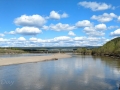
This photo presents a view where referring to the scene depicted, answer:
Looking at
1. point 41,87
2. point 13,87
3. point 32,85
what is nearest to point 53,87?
point 41,87

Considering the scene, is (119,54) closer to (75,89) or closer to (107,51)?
(107,51)

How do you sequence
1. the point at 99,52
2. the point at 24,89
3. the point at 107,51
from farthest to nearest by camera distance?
the point at 99,52, the point at 107,51, the point at 24,89

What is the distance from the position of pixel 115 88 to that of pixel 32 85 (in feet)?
Result: 43.8

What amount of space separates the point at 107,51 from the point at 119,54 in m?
32.3

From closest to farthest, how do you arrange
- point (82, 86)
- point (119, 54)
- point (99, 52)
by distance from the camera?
point (82, 86) < point (119, 54) < point (99, 52)

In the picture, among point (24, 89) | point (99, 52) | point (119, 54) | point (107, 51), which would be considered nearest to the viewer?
point (24, 89)

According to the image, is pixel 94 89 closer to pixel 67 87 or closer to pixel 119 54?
pixel 67 87

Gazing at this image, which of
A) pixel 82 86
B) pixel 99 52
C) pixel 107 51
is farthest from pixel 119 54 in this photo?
pixel 82 86

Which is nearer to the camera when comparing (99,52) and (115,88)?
(115,88)

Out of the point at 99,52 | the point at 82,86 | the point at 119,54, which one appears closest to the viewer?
the point at 82,86

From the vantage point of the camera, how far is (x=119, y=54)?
137125 mm

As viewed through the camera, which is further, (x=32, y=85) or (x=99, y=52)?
(x=99, y=52)

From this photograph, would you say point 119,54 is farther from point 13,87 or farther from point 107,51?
point 13,87

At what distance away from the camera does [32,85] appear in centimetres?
3216
